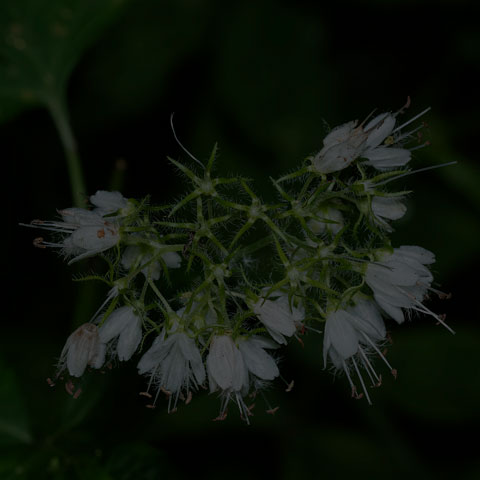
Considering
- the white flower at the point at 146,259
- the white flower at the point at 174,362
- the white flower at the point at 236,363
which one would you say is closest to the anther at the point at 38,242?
the white flower at the point at 146,259

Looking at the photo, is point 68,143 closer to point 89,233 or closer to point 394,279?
point 89,233

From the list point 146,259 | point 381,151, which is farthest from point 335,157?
point 146,259

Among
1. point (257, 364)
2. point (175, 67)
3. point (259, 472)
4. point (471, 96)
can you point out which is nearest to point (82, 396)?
point (257, 364)

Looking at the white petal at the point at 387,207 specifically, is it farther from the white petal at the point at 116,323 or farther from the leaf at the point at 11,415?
the leaf at the point at 11,415

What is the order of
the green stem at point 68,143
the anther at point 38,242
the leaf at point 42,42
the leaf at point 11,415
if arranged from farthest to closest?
the leaf at point 42,42 → the green stem at point 68,143 → the leaf at point 11,415 → the anther at point 38,242

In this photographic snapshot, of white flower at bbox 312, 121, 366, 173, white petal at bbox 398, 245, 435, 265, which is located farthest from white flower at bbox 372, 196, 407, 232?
white flower at bbox 312, 121, 366, 173
